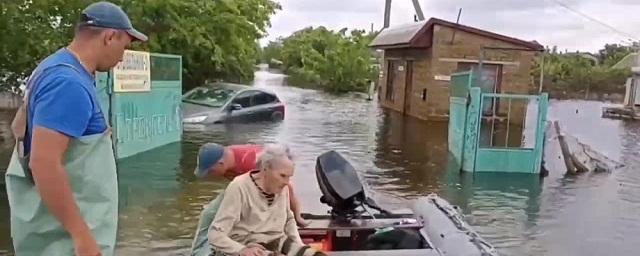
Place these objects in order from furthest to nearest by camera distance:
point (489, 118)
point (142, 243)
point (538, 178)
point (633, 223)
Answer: point (489, 118)
point (538, 178)
point (633, 223)
point (142, 243)

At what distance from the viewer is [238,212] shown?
→ 4.24 m

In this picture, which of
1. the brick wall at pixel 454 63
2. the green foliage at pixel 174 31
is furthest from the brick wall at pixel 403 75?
the green foliage at pixel 174 31

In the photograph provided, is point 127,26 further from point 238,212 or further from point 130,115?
point 130,115

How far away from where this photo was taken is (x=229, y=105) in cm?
1955

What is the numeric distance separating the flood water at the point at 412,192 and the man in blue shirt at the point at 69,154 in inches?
177

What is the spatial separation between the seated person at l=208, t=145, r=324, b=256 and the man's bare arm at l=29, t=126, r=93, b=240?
156cm

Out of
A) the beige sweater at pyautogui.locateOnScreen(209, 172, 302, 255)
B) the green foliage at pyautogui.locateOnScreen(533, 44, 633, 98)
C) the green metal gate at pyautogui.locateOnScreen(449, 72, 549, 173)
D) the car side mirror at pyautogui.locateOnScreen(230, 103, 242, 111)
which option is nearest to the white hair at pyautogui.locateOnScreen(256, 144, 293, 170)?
the beige sweater at pyautogui.locateOnScreen(209, 172, 302, 255)

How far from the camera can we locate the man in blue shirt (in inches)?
104

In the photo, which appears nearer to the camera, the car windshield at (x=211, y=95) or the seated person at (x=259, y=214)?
the seated person at (x=259, y=214)

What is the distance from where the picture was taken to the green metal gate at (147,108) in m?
12.2

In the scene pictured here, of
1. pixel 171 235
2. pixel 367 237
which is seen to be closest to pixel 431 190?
pixel 171 235

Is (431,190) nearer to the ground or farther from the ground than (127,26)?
nearer to the ground

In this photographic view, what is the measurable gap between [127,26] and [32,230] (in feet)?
2.52

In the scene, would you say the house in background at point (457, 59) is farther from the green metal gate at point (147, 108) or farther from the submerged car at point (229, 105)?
the green metal gate at point (147, 108)
